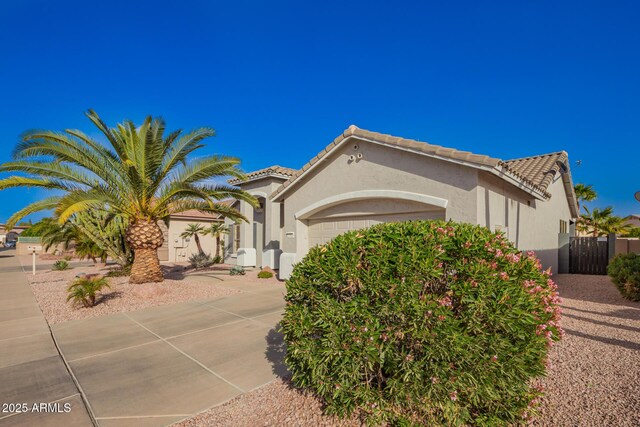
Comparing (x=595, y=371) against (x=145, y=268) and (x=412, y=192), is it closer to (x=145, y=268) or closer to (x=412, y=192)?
(x=412, y=192)

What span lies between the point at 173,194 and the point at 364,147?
6.41 metres

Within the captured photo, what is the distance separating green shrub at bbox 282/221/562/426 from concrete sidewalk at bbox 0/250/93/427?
2893 mm

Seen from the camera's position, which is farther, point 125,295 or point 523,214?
point 523,214

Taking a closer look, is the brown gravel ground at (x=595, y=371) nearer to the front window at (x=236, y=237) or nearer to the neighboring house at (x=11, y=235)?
the front window at (x=236, y=237)

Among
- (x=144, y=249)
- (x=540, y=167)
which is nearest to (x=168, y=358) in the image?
(x=144, y=249)

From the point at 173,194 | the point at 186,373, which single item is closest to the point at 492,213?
the point at 186,373

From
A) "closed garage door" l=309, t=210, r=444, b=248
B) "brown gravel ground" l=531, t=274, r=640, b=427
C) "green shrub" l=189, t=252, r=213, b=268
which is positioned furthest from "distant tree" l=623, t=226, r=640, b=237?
"green shrub" l=189, t=252, r=213, b=268

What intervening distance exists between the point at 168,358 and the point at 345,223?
6944 millimetres

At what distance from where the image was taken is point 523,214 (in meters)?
10.6

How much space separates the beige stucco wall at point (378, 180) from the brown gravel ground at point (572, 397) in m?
3.40

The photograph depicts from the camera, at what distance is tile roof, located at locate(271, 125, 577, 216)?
7800 millimetres

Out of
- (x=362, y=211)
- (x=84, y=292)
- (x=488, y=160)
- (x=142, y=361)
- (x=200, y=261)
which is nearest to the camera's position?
(x=142, y=361)

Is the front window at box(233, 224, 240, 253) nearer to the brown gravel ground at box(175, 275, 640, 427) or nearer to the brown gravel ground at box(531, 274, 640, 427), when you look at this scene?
the brown gravel ground at box(175, 275, 640, 427)

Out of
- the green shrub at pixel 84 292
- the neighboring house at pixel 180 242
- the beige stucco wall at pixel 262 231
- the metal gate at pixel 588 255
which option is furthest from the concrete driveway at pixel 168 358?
the neighboring house at pixel 180 242
